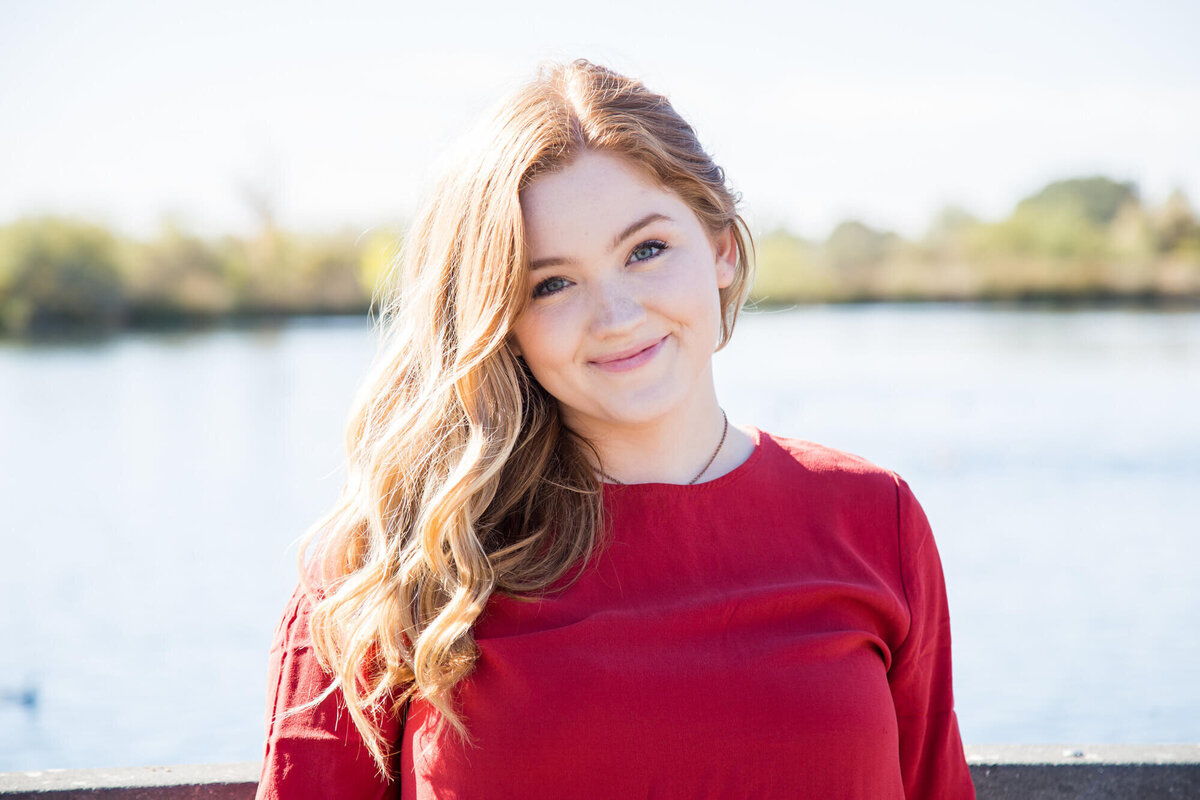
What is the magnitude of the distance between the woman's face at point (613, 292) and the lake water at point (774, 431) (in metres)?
0.59

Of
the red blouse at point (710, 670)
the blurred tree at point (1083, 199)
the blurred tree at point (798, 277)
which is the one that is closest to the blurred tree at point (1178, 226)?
the blurred tree at point (1083, 199)

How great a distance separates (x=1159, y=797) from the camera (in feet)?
6.17

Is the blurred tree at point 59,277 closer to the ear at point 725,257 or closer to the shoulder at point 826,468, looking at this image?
the ear at point 725,257

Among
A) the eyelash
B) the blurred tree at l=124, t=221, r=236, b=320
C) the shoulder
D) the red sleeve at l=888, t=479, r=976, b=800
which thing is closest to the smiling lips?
the eyelash

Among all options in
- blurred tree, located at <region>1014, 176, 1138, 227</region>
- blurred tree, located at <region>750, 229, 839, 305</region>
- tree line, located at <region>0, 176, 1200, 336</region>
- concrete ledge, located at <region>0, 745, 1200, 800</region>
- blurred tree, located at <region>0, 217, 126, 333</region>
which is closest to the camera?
concrete ledge, located at <region>0, 745, 1200, 800</region>

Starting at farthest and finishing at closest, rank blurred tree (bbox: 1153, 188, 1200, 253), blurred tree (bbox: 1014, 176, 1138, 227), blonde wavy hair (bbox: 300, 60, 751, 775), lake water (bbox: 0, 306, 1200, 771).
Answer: blurred tree (bbox: 1014, 176, 1138, 227), blurred tree (bbox: 1153, 188, 1200, 253), lake water (bbox: 0, 306, 1200, 771), blonde wavy hair (bbox: 300, 60, 751, 775)

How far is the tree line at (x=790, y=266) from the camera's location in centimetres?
2889

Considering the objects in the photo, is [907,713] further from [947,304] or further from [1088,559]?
[947,304]

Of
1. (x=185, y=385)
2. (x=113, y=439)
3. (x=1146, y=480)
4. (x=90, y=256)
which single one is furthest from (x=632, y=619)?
(x=90, y=256)

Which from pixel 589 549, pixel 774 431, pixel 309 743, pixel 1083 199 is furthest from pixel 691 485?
pixel 1083 199

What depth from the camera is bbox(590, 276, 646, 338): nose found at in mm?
1609

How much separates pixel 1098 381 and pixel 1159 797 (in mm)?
17570

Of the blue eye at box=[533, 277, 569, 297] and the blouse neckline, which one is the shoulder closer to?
the blouse neckline

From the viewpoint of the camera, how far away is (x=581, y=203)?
64.1 inches
